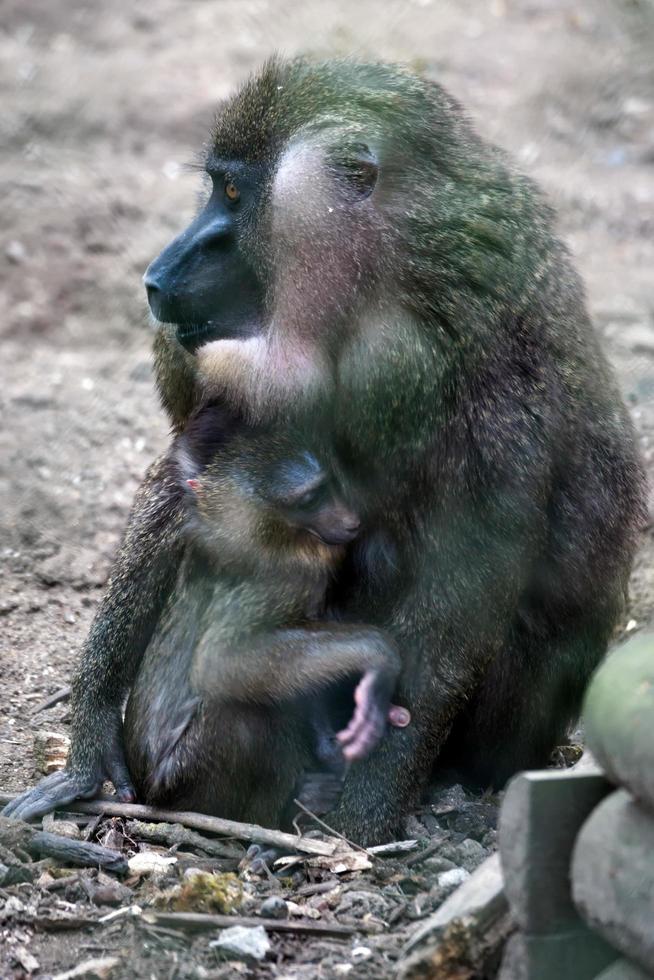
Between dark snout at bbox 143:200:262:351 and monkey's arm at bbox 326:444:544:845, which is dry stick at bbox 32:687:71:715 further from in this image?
dark snout at bbox 143:200:262:351

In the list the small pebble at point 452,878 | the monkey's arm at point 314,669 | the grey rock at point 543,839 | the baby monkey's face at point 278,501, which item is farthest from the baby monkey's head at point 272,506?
the grey rock at point 543,839

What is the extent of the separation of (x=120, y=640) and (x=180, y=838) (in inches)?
23.6

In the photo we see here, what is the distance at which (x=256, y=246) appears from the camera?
362 centimetres

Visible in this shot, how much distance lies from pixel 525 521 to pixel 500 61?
5720 mm

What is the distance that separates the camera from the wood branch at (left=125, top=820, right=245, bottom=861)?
3615mm

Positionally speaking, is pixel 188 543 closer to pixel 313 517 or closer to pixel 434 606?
pixel 313 517

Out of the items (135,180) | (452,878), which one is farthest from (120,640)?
(135,180)

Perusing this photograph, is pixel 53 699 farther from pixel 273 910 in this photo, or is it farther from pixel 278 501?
pixel 273 910

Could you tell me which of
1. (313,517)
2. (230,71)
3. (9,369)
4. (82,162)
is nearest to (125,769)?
(313,517)

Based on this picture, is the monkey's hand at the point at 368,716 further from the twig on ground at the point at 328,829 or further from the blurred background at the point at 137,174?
the blurred background at the point at 137,174

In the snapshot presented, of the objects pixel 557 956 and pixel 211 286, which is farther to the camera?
pixel 211 286

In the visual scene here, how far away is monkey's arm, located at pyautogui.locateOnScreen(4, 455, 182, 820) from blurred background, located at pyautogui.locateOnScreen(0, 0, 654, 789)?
105cm

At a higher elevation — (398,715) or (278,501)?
(278,501)

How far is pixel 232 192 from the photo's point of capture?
3664 millimetres
